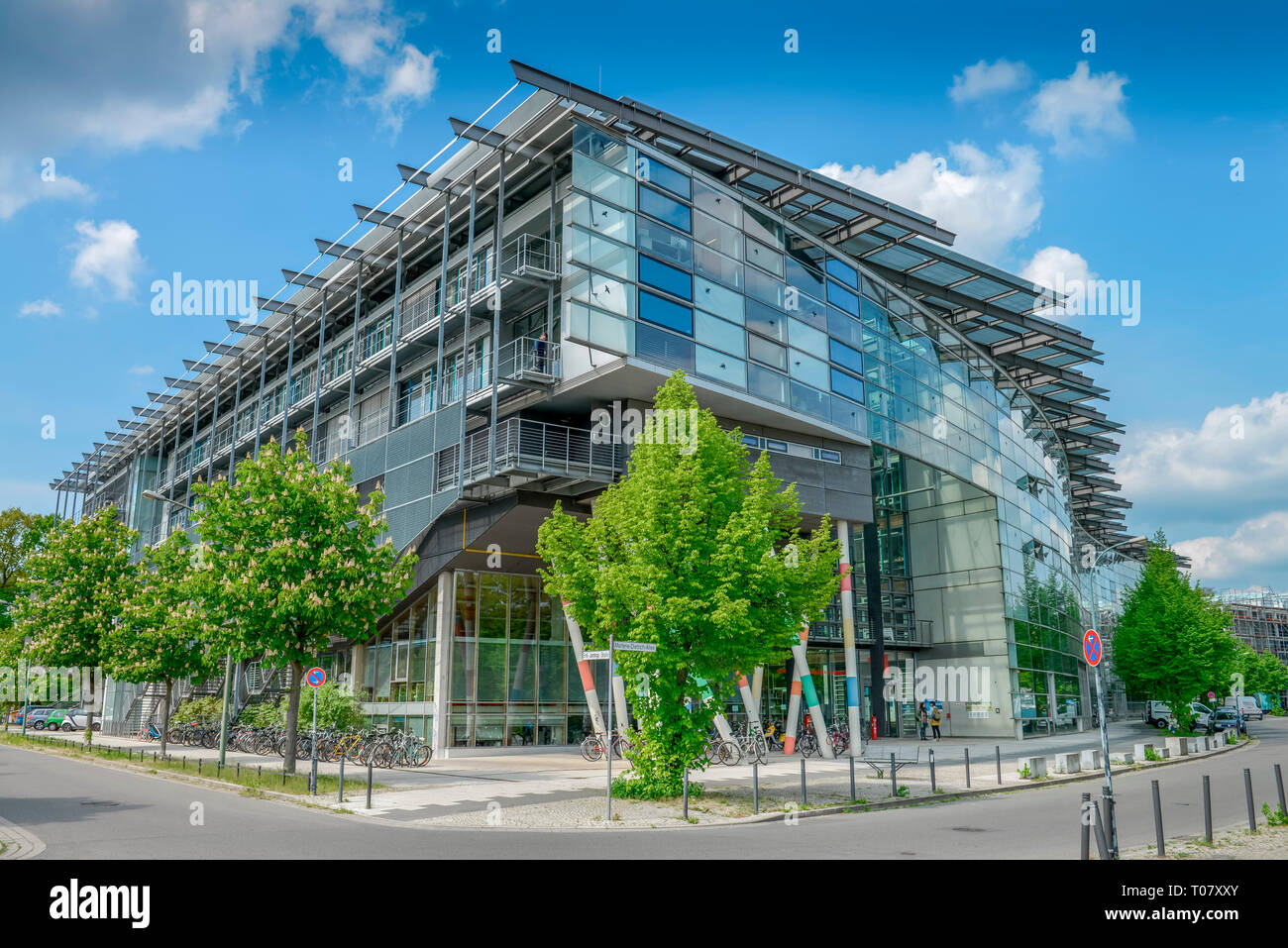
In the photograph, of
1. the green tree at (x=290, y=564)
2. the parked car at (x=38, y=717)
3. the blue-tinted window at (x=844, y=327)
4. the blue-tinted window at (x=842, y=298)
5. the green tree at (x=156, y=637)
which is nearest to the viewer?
the green tree at (x=290, y=564)

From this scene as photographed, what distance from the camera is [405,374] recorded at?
38375 millimetres

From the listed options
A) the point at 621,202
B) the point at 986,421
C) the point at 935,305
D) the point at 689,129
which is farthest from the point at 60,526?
the point at 986,421

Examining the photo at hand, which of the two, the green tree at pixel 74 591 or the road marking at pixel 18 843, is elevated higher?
the green tree at pixel 74 591

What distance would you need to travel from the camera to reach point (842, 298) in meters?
37.2

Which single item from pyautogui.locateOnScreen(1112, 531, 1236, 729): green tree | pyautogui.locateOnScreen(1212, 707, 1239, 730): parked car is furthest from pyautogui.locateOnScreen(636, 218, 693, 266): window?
pyautogui.locateOnScreen(1212, 707, 1239, 730): parked car

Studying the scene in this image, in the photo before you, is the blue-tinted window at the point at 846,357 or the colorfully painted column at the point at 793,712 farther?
the blue-tinted window at the point at 846,357

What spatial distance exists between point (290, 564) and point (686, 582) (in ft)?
34.7

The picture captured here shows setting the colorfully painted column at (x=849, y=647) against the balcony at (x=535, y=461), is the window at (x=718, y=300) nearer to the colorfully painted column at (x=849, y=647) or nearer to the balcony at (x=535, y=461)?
the balcony at (x=535, y=461)

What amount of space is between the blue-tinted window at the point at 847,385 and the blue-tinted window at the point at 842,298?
2.85 metres

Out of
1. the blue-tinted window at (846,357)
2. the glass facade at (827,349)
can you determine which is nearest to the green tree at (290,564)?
the glass facade at (827,349)

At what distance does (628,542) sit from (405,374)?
75.1 ft

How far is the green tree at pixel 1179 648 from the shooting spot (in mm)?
43022
